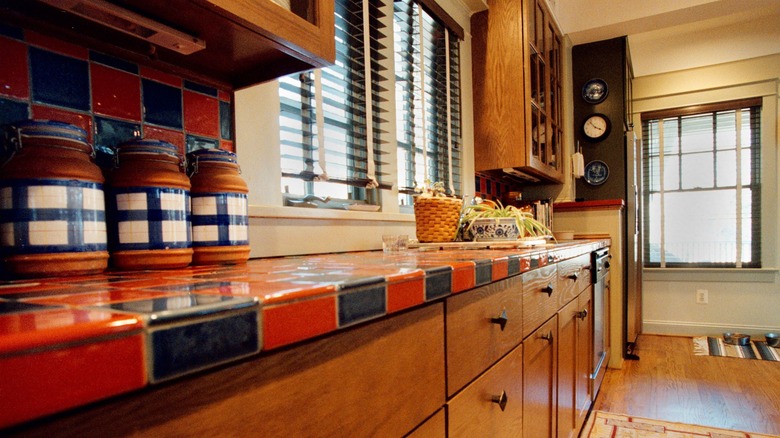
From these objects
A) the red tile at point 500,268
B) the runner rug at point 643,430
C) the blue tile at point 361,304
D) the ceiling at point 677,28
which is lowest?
the runner rug at point 643,430

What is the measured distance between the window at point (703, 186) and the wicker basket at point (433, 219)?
345 centimetres

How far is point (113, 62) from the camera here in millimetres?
823

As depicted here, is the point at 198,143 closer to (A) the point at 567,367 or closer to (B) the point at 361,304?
(B) the point at 361,304

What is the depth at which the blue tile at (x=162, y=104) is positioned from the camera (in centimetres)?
88

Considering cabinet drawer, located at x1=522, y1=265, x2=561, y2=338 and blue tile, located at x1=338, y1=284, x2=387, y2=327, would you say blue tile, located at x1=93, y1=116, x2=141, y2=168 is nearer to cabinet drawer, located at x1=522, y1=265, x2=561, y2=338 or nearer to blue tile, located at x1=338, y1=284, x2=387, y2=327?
blue tile, located at x1=338, y1=284, x2=387, y2=327

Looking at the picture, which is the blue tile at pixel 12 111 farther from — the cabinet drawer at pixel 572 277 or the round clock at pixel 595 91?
the round clock at pixel 595 91

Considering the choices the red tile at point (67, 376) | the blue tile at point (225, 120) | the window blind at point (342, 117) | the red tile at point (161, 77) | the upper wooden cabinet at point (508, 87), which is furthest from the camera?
the upper wooden cabinet at point (508, 87)

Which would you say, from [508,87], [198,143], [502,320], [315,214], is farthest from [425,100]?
[502,320]

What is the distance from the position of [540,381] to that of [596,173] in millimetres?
2766

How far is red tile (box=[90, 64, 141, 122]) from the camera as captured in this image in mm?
793

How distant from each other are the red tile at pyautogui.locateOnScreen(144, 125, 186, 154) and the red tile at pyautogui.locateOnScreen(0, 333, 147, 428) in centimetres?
74

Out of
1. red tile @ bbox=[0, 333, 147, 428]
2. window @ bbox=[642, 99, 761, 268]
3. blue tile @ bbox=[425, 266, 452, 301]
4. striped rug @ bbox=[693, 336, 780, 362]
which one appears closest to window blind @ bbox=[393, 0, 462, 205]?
blue tile @ bbox=[425, 266, 452, 301]

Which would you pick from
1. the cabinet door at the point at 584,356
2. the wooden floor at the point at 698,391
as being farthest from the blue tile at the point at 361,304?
the wooden floor at the point at 698,391

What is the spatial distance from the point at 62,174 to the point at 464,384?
70cm
